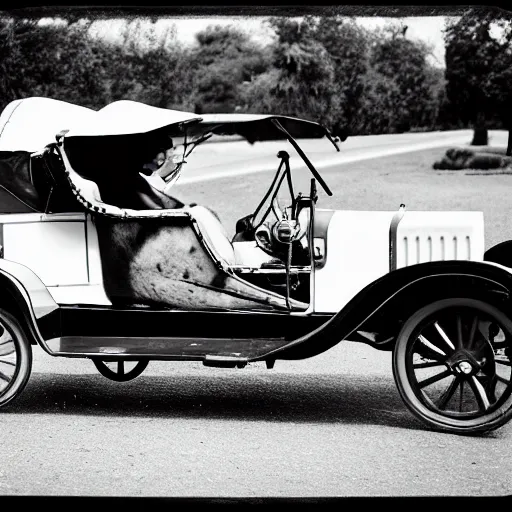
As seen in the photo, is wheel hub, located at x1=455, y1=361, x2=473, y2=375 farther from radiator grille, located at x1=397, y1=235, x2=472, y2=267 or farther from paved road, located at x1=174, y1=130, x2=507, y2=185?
paved road, located at x1=174, y1=130, x2=507, y2=185

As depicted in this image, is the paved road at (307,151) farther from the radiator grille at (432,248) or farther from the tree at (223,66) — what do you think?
the radiator grille at (432,248)

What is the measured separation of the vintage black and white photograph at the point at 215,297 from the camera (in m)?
3.30

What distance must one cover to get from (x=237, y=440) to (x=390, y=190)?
227cm

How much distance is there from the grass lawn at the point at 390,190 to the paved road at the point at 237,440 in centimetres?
88

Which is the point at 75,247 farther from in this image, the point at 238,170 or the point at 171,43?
the point at 238,170

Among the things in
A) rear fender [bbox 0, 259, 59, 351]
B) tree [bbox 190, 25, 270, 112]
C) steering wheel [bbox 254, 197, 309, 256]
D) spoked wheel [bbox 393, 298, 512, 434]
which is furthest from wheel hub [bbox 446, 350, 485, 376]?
tree [bbox 190, 25, 270, 112]

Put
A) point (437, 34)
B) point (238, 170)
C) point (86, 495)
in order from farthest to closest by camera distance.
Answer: point (238, 170)
point (437, 34)
point (86, 495)

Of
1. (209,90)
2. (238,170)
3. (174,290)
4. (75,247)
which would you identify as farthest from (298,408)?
(209,90)

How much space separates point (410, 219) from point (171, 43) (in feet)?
4.96

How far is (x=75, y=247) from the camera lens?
3.78 meters

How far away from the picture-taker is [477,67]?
460 centimetres

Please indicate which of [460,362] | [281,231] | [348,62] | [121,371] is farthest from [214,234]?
[348,62]

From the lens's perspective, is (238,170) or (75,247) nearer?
(75,247)

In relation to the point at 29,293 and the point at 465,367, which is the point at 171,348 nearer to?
the point at 29,293
